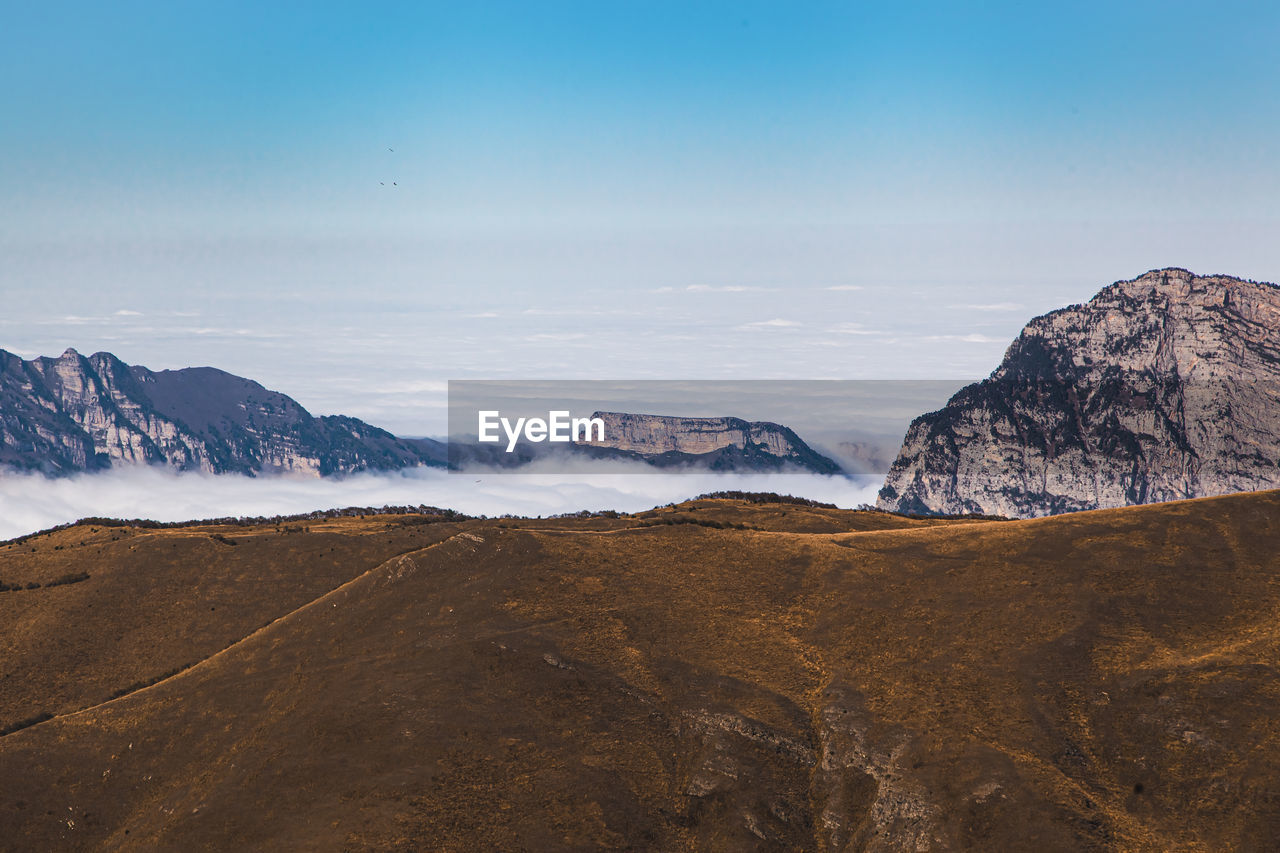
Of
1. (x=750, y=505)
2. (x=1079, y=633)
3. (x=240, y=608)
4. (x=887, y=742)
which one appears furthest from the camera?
(x=750, y=505)

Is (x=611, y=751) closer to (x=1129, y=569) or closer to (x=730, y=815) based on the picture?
(x=730, y=815)

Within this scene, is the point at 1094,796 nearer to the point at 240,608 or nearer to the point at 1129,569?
the point at 1129,569

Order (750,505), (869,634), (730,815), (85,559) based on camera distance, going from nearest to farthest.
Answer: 1. (730,815)
2. (869,634)
3. (85,559)
4. (750,505)

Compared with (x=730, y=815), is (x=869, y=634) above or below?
above

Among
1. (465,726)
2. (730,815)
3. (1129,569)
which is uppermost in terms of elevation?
(1129,569)

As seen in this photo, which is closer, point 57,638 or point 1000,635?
point 1000,635

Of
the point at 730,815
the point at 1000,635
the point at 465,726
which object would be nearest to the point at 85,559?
the point at 465,726
